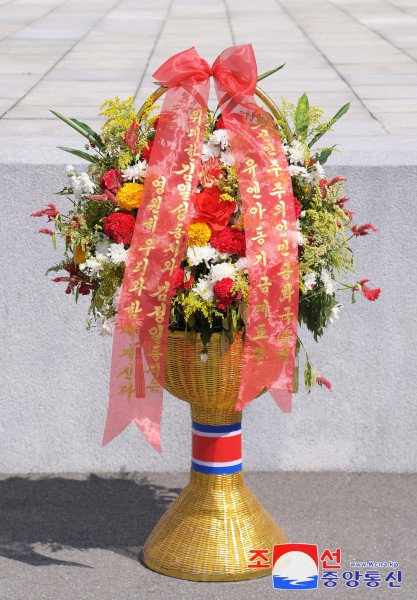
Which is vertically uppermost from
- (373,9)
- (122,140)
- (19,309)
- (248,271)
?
(373,9)

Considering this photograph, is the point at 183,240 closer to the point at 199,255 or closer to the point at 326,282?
the point at 199,255

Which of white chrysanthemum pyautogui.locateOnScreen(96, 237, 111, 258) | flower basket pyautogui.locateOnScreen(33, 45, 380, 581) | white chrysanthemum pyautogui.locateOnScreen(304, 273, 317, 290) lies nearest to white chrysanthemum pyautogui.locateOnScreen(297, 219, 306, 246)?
flower basket pyautogui.locateOnScreen(33, 45, 380, 581)

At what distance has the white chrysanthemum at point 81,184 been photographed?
420cm

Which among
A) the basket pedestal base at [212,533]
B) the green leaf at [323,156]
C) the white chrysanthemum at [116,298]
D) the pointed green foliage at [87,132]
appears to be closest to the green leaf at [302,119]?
the green leaf at [323,156]

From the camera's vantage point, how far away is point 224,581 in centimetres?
431

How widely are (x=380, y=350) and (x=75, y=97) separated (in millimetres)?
3169

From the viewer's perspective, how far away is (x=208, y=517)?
4352mm

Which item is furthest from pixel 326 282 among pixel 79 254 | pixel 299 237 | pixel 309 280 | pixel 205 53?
pixel 205 53

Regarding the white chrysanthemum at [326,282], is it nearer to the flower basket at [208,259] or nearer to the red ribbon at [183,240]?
the flower basket at [208,259]

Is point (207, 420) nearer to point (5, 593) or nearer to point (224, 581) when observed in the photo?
point (224, 581)

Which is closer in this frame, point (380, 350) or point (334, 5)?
point (380, 350)

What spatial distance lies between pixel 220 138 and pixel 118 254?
57cm

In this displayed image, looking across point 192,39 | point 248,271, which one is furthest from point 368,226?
point 192,39

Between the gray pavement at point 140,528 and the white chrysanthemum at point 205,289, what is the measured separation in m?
1.15
